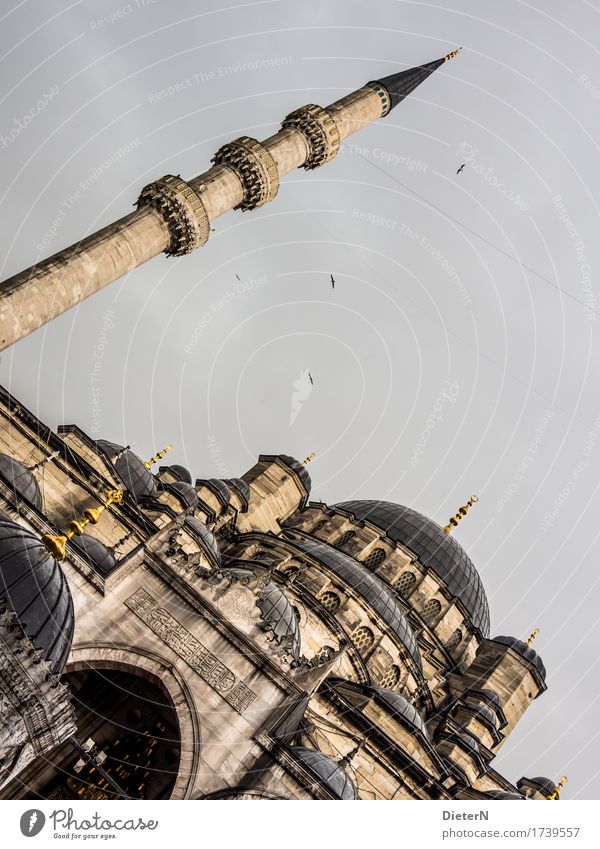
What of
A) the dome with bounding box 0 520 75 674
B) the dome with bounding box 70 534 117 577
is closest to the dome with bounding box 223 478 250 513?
the dome with bounding box 70 534 117 577

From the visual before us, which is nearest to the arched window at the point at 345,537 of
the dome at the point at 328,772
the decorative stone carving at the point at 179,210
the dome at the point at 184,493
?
the dome at the point at 184,493

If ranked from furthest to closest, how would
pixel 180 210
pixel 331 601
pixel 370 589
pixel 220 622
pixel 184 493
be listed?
pixel 370 589 → pixel 184 493 → pixel 331 601 → pixel 180 210 → pixel 220 622

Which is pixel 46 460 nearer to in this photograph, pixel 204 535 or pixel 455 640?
pixel 204 535

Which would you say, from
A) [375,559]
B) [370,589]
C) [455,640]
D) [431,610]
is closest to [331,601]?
[370,589]

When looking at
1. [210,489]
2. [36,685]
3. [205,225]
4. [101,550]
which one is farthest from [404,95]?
[36,685]

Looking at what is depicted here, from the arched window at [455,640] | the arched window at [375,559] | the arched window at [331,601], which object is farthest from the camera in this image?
the arched window at [375,559]

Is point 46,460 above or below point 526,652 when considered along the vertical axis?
below

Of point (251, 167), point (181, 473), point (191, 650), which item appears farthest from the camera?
Answer: point (181, 473)

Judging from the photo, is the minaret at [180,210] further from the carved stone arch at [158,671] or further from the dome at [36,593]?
the carved stone arch at [158,671]
